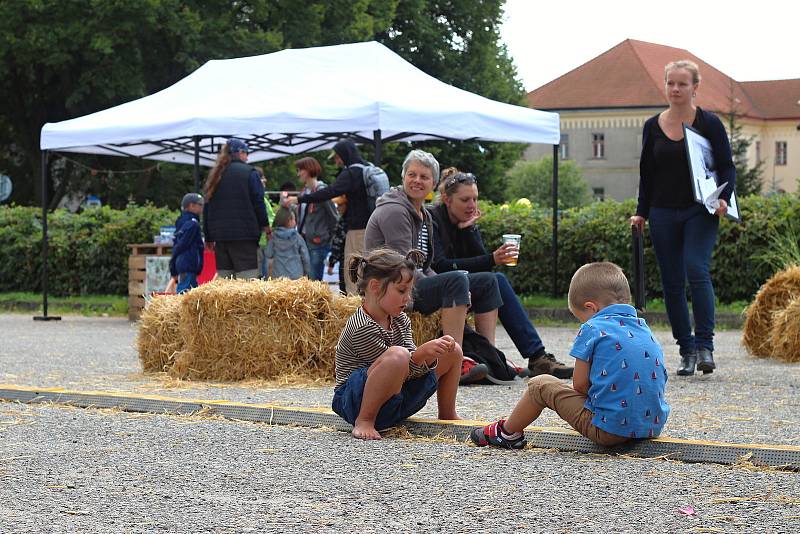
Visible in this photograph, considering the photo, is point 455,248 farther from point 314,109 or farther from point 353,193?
point 314,109

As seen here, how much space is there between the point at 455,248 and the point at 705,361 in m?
1.88

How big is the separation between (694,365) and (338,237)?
448 cm

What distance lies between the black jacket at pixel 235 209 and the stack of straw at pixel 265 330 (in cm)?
368

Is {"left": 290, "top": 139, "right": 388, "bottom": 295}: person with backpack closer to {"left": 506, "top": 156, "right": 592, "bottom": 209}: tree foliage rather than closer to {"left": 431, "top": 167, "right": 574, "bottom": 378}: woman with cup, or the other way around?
{"left": 431, "top": 167, "right": 574, "bottom": 378}: woman with cup

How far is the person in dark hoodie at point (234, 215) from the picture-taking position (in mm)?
13102

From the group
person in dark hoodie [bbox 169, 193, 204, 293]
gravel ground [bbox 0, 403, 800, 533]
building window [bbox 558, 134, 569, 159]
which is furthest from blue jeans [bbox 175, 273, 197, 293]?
building window [bbox 558, 134, 569, 159]

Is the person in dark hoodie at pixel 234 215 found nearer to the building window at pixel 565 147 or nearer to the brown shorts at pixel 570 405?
the brown shorts at pixel 570 405

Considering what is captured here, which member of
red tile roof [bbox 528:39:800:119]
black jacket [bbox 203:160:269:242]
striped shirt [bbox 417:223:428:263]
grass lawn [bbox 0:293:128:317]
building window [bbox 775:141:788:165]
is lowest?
grass lawn [bbox 0:293:128:317]

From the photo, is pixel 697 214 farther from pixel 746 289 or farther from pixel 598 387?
pixel 746 289

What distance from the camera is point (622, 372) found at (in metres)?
5.41

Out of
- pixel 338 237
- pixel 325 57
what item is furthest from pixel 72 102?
pixel 338 237

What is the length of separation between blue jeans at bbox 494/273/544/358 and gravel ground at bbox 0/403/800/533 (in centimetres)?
296

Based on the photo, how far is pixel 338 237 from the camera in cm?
1284

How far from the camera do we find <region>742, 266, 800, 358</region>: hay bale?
1135 centimetres
